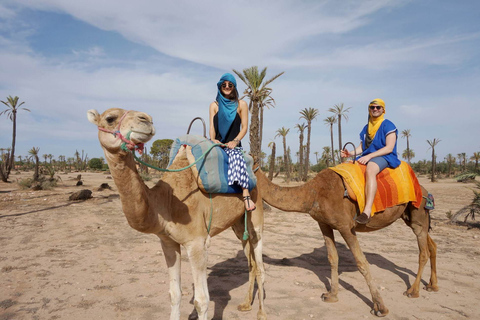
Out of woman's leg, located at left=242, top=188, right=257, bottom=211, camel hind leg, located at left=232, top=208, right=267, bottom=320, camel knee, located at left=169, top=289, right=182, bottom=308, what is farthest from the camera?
camel hind leg, located at left=232, top=208, right=267, bottom=320

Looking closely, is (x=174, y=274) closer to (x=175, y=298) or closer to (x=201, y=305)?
(x=175, y=298)

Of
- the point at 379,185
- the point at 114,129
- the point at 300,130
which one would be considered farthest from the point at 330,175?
the point at 300,130

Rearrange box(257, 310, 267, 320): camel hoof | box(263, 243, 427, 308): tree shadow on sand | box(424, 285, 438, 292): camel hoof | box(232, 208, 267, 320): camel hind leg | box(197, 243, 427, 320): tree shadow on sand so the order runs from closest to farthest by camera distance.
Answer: box(257, 310, 267, 320): camel hoof < box(232, 208, 267, 320): camel hind leg < box(197, 243, 427, 320): tree shadow on sand < box(424, 285, 438, 292): camel hoof < box(263, 243, 427, 308): tree shadow on sand

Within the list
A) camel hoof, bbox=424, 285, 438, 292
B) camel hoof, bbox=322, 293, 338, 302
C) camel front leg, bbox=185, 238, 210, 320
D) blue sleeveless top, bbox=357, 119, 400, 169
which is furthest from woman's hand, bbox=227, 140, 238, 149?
camel hoof, bbox=424, 285, 438, 292

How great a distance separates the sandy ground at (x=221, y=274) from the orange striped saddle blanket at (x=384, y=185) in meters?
1.56

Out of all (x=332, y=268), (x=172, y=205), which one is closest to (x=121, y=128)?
(x=172, y=205)

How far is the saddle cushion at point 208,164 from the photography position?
3365 mm

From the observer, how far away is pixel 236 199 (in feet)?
12.3

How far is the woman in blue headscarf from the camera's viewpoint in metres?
3.65

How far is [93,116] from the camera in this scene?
2543 mm

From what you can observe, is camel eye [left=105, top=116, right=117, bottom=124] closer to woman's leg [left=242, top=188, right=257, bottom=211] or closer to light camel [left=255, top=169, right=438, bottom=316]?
woman's leg [left=242, top=188, right=257, bottom=211]

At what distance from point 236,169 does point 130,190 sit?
1.30m

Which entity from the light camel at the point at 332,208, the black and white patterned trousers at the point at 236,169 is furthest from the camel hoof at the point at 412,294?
the black and white patterned trousers at the point at 236,169

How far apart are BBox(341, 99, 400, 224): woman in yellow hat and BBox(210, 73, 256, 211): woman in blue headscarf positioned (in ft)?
6.27
